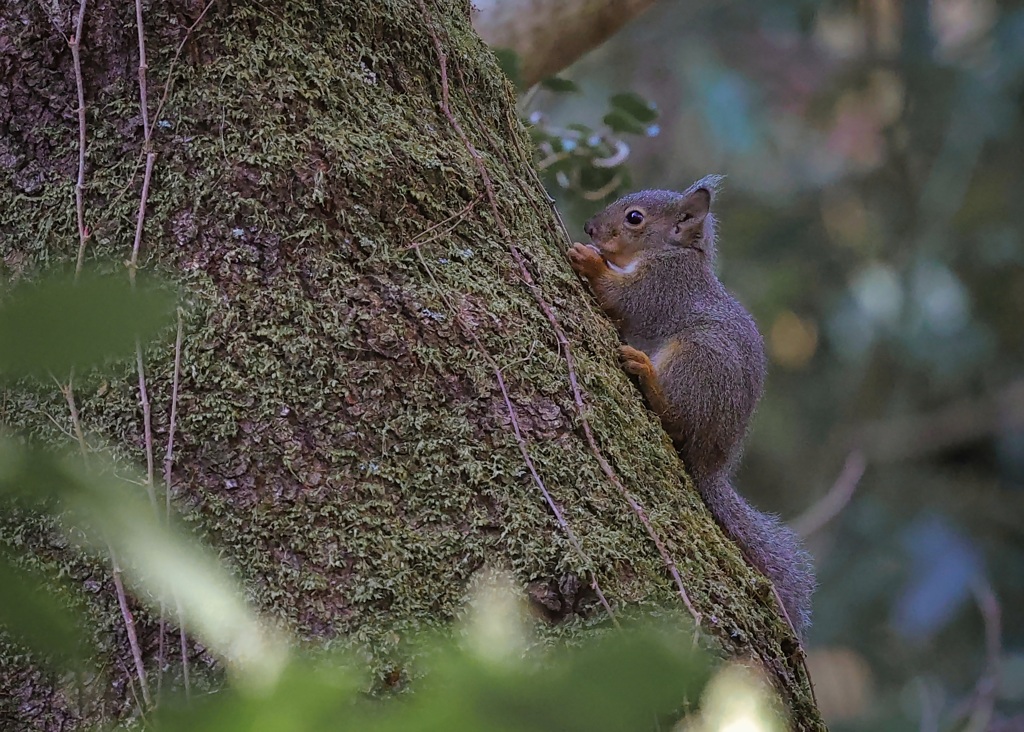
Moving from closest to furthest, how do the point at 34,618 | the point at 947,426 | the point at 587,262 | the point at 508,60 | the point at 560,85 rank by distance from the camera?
the point at 34,618 < the point at 587,262 < the point at 508,60 < the point at 560,85 < the point at 947,426

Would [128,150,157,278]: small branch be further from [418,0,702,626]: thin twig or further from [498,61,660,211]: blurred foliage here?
[498,61,660,211]: blurred foliage

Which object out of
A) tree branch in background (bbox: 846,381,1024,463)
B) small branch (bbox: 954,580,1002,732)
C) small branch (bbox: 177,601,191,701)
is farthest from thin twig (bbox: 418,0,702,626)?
tree branch in background (bbox: 846,381,1024,463)

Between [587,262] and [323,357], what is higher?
[587,262]

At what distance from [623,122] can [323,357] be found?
1.96 meters

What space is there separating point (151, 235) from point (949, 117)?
5864 mm

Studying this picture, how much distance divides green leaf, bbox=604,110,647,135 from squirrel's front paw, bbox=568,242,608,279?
685mm

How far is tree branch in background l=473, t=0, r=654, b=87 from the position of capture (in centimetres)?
348

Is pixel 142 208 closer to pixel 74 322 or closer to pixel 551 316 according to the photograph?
pixel 551 316

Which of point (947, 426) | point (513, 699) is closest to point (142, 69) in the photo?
point (513, 699)

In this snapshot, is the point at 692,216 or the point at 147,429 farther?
the point at 692,216

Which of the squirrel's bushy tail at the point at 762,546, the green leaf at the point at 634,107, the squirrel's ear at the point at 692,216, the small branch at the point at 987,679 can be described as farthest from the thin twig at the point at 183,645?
the small branch at the point at 987,679

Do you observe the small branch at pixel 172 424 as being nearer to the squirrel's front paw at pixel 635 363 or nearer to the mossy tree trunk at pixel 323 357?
the mossy tree trunk at pixel 323 357

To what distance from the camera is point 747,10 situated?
21.9 feet

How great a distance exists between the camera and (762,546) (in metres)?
2.42
